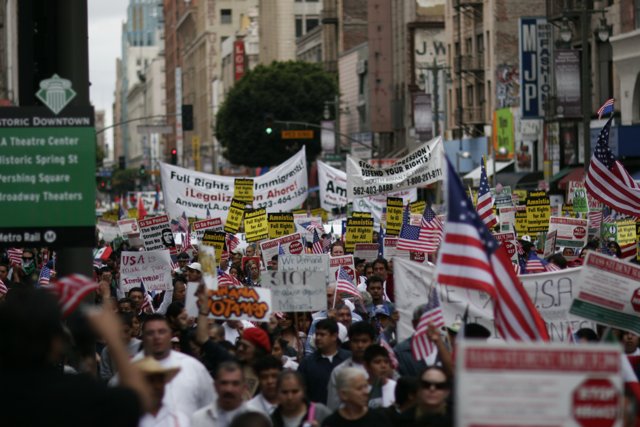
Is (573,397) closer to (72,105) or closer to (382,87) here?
(72,105)

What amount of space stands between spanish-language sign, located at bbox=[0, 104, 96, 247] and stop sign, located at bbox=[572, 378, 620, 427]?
420cm

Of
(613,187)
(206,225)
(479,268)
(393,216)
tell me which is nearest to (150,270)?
(613,187)

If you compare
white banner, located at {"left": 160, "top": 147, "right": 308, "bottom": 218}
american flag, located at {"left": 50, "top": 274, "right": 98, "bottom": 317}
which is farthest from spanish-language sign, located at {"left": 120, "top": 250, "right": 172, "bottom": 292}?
american flag, located at {"left": 50, "top": 274, "right": 98, "bottom": 317}

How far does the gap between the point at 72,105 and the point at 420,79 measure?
70.6 metres

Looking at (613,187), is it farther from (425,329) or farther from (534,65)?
(534,65)

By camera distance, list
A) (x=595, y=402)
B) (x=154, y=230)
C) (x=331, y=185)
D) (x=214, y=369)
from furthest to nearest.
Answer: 1. (x=331, y=185)
2. (x=154, y=230)
3. (x=214, y=369)
4. (x=595, y=402)

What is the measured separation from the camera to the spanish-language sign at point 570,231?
79.4ft

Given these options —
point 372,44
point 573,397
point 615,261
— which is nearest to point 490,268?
point 615,261

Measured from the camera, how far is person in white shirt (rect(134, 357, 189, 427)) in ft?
25.6

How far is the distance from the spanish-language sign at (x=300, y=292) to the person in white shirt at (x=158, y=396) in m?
5.16

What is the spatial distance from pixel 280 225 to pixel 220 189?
297cm

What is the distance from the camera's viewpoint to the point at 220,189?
96.1 feet

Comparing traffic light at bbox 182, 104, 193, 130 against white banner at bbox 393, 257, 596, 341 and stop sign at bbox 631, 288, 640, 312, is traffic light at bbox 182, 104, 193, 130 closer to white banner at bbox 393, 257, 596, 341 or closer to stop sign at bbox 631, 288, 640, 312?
white banner at bbox 393, 257, 596, 341

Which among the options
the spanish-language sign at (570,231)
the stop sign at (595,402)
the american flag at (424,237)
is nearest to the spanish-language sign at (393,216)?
the spanish-language sign at (570,231)
